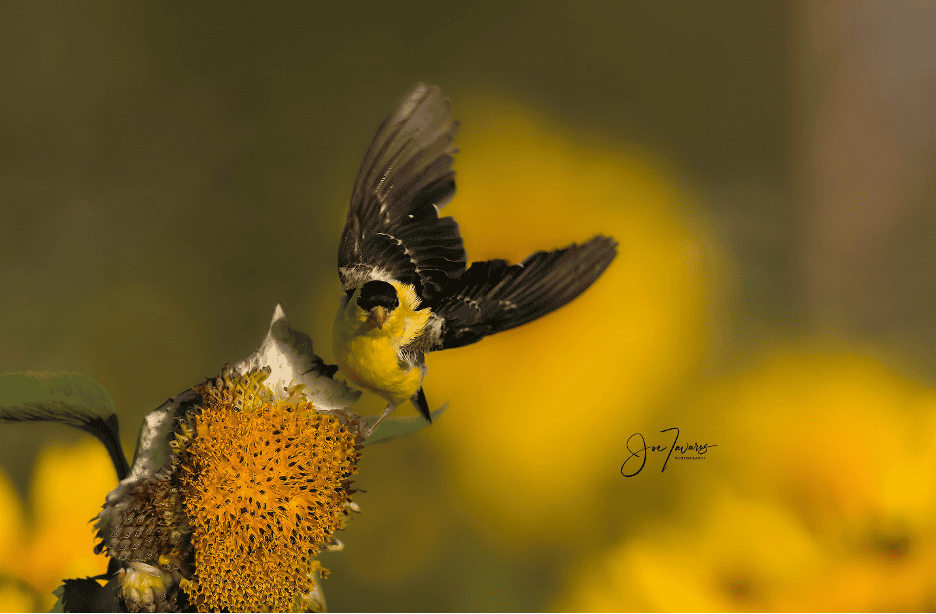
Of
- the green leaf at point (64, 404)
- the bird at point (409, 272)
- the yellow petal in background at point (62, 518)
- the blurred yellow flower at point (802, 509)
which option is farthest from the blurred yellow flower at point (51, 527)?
the blurred yellow flower at point (802, 509)

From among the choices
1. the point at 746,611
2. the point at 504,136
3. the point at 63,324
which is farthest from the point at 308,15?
the point at 746,611

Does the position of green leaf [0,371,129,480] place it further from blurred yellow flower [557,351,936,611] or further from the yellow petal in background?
blurred yellow flower [557,351,936,611]

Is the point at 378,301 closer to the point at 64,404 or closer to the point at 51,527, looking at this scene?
the point at 64,404

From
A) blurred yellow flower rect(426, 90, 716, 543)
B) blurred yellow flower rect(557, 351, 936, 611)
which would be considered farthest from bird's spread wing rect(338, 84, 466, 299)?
blurred yellow flower rect(557, 351, 936, 611)

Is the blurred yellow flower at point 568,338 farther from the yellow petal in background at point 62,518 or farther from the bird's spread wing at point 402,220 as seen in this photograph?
the yellow petal in background at point 62,518

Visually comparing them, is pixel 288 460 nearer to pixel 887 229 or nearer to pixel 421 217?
pixel 421 217

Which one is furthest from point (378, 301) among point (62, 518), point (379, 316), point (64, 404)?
point (62, 518)

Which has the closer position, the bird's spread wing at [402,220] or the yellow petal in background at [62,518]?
the bird's spread wing at [402,220]
